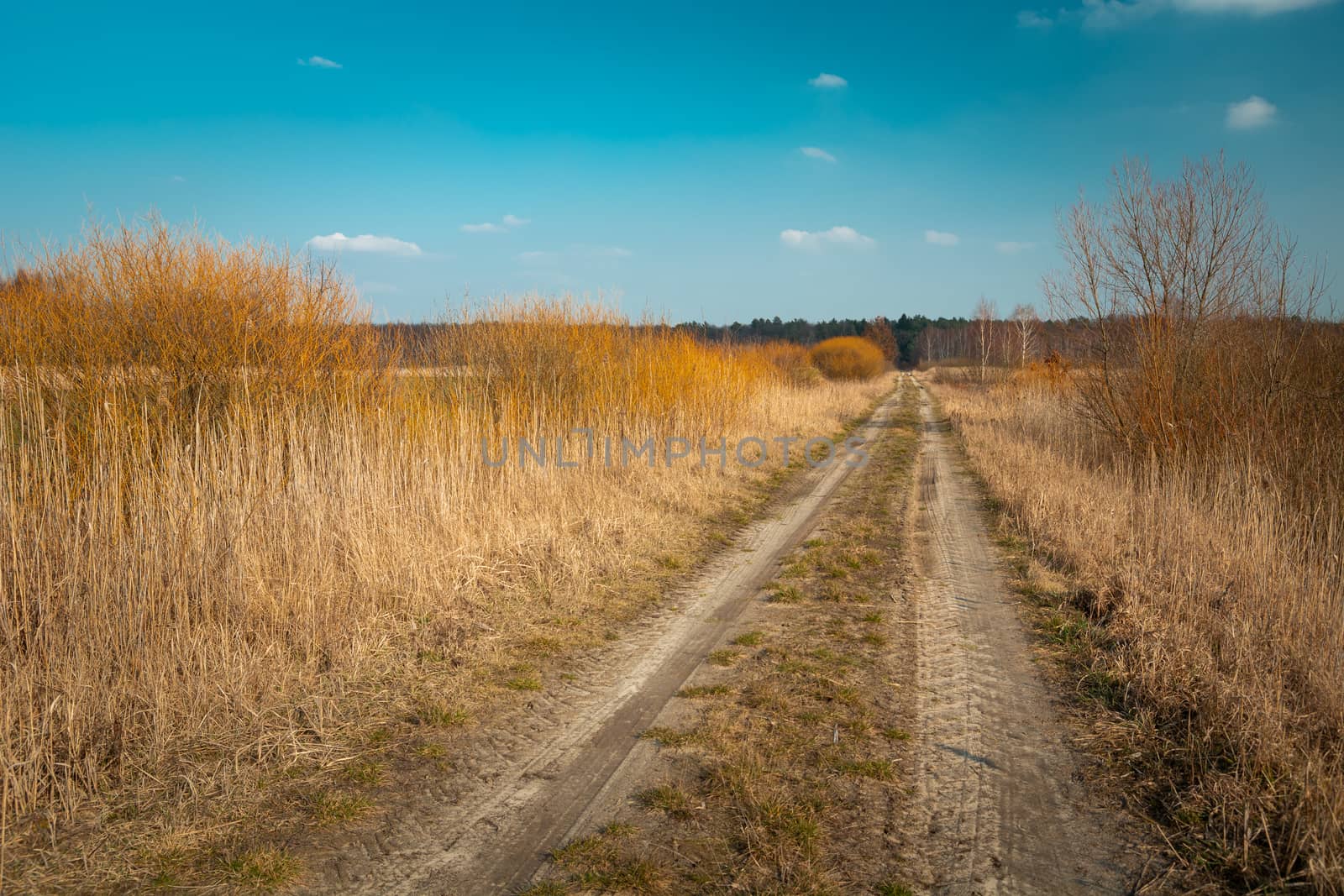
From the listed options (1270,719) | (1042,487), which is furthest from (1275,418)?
(1270,719)

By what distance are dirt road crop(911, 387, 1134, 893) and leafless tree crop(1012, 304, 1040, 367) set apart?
26.8 m

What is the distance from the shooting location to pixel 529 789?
130 inches

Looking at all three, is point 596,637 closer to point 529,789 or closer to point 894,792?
point 529,789

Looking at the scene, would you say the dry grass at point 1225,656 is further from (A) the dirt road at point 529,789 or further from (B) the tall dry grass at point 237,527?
(B) the tall dry grass at point 237,527

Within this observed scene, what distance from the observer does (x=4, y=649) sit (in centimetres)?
362

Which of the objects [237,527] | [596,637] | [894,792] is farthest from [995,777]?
[237,527]

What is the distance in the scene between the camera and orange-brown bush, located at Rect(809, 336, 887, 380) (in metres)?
43.0

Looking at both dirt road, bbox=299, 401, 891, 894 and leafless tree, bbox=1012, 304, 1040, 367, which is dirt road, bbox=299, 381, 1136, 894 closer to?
dirt road, bbox=299, 401, 891, 894

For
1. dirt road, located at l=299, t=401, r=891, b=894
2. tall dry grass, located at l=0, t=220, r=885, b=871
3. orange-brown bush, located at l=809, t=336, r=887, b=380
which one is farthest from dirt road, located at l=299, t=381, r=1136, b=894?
orange-brown bush, located at l=809, t=336, r=887, b=380

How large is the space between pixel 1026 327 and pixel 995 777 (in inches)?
1300

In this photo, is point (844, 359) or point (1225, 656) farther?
point (844, 359)

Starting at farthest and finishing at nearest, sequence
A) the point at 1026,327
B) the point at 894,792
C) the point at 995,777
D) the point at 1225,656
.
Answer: the point at 1026,327
the point at 1225,656
the point at 995,777
the point at 894,792

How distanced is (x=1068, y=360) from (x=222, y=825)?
489 inches

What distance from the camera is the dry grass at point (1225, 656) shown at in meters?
2.78
